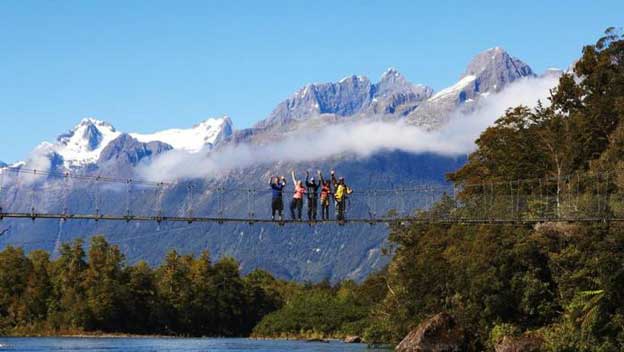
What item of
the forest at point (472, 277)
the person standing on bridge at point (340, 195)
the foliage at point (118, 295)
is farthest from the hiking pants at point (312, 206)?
the foliage at point (118, 295)

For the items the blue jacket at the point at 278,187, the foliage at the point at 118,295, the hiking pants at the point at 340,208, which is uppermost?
the blue jacket at the point at 278,187

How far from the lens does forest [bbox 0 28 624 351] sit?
56.5 m

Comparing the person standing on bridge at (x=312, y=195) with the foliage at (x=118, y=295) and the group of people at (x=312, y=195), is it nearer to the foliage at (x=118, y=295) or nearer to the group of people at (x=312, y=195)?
the group of people at (x=312, y=195)

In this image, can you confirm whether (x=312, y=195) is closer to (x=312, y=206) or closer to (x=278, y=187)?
(x=312, y=206)

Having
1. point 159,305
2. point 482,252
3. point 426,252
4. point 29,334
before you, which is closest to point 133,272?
point 159,305

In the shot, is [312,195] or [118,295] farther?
[118,295]

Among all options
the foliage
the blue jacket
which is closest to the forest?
the foliage

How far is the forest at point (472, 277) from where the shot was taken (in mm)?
56469

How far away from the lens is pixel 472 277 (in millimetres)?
61562

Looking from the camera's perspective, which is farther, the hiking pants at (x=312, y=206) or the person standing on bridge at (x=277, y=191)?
the hiking pants at (x=312, y=206)

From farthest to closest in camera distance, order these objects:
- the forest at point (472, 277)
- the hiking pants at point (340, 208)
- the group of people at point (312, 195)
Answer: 1. the forest at point (472, 277)
2. the hiking pants at point (340, 208)
3. the group of people at point (312, 195)

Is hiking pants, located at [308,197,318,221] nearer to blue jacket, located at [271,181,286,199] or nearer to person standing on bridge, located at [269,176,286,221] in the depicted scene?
person standing on bridge, located at [269,176,286,221]

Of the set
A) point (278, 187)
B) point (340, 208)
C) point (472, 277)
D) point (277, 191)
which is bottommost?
point (472, 277)

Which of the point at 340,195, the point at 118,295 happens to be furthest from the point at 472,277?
the point at 118,295
